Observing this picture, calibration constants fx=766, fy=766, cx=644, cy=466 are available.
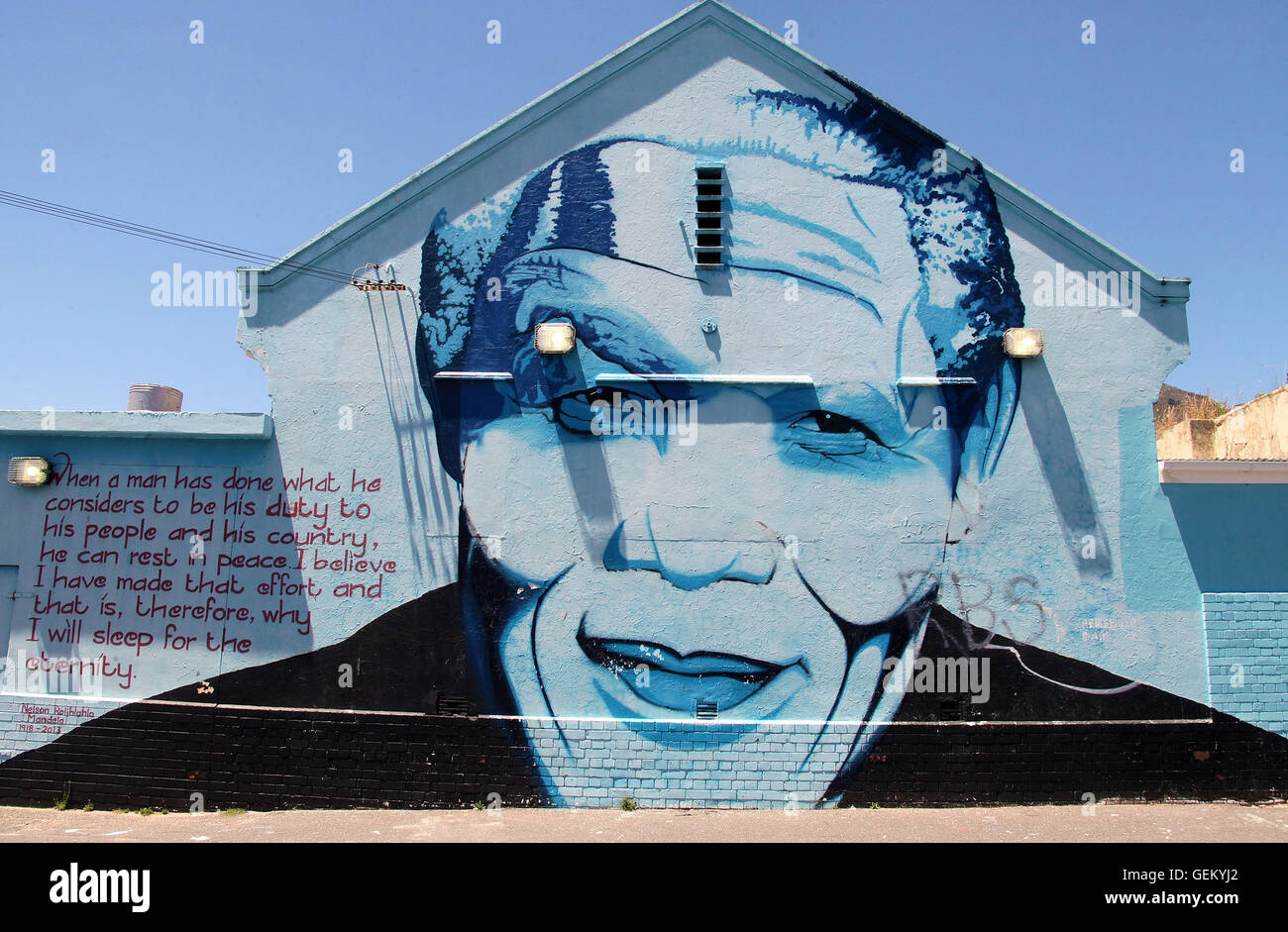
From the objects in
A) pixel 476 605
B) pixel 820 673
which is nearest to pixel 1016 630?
pixel 820 673

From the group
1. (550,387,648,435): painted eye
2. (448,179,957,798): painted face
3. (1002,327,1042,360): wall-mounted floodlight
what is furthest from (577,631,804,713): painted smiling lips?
(1002,327,1042,360): wall-mounted floodlight

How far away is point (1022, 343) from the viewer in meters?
8.42

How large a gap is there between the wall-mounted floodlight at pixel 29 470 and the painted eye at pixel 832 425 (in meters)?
8.38

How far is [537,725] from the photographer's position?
811 centimetres

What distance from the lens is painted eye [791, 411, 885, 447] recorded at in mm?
8430

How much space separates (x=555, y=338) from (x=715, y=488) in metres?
2.40

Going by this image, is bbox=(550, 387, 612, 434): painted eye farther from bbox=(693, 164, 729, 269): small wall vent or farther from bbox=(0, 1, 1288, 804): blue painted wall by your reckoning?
bbox=(693, 164, 729, 269): small wall vent

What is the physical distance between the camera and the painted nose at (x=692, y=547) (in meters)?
8.27

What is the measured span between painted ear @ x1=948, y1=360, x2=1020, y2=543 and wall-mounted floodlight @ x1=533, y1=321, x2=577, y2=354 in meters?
4.47

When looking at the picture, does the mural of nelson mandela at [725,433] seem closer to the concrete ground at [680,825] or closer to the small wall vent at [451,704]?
the small wall vent at [451,704]

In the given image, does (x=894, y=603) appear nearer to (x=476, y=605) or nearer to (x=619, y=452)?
(x=619, y=452)

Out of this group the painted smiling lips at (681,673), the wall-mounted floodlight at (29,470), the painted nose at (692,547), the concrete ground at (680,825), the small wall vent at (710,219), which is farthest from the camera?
the small wall vent at (710,219)

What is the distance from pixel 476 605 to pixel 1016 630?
230 inches
